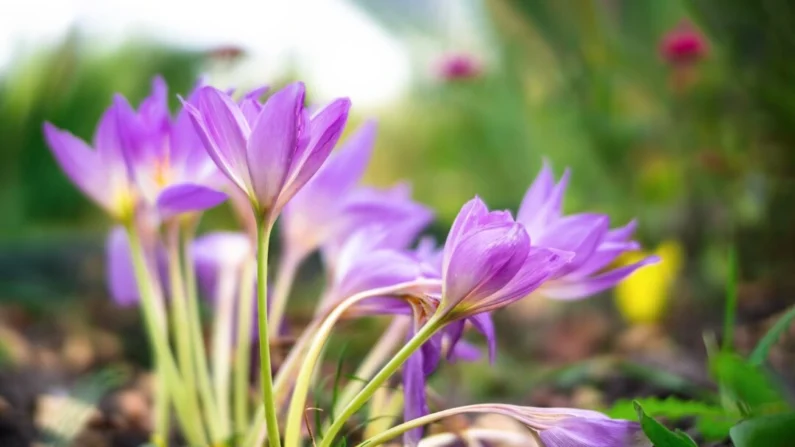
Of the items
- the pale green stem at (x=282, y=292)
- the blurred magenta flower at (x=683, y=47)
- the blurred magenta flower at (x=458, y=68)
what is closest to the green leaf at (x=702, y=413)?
the pale green stem at (x=282, y=292)

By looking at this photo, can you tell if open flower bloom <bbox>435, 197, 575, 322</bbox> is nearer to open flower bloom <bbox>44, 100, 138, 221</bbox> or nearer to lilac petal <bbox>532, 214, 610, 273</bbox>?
lilac petal <bbox>532, 214, 610, 273</bbox>

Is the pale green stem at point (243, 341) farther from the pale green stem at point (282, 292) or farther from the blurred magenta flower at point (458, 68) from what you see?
the blurred magenta flower at point (458, 68)

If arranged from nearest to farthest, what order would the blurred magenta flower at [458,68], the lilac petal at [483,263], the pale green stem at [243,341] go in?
the lilac petal at [483,263] → the pale green stem at [243,341] → the blurred magenta flower at [458,68]

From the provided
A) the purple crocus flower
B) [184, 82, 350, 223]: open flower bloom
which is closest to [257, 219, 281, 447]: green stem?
[184, 82, 350, 223]: open flower bloom

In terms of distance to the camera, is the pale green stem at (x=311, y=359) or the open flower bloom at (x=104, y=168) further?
the open flower bloom at (x=104, y=168)

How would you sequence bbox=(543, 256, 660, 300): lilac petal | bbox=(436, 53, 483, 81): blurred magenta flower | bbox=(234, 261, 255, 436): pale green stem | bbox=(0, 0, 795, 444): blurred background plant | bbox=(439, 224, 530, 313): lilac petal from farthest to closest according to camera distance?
bbox=(436, 53, 483, 81): blurred magenta flower → bbox=(0, 0, 795, 444): blurred background plant → bbox=(234, 261, 255, 436): pale green stem → bbox=(543, 256, 660, 300): lilac petal → bbox=(439, 224, 530, 313): lilac petal

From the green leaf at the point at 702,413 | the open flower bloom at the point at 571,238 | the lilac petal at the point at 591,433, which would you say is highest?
the open flower bloom at the point at 571,238

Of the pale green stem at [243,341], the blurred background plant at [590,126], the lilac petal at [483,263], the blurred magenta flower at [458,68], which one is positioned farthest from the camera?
the blurred magenta flower at [458,68]

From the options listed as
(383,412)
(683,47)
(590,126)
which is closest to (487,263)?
(383,412)

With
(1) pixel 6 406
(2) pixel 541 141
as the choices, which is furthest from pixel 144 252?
(2) pixel 541 141
